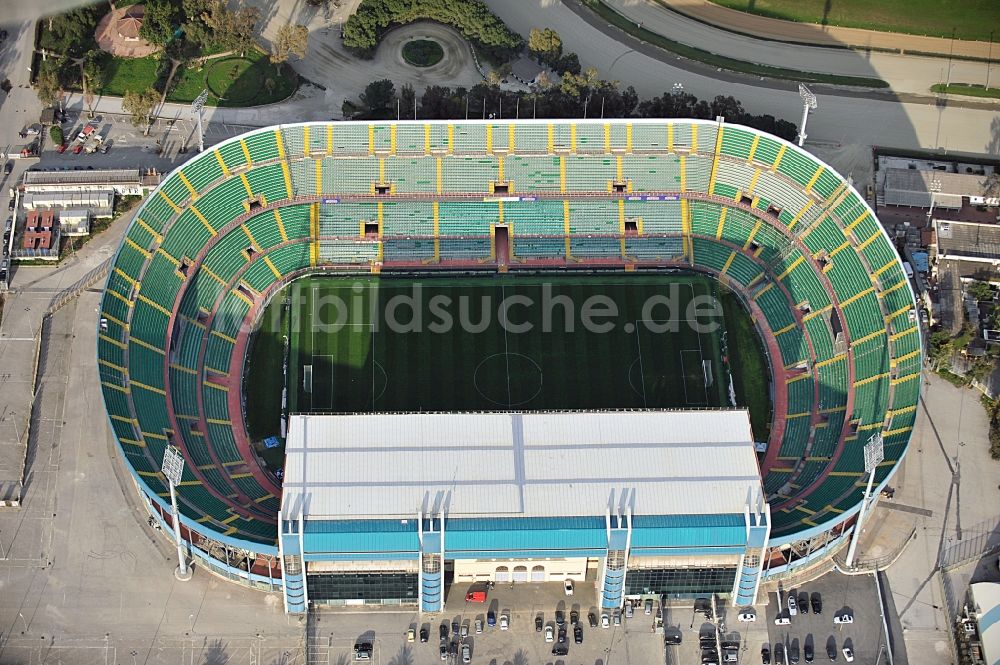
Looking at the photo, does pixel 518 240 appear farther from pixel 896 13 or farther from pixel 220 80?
pixel 896 13

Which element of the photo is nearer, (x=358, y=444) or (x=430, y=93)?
(x=358, y=444)

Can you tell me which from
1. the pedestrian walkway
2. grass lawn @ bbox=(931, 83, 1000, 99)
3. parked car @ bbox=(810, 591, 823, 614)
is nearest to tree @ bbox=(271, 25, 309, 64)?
the pedestrian walkway

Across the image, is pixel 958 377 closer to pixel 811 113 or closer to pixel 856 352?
pixel 856 352

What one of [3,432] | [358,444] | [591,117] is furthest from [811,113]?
[3,432]

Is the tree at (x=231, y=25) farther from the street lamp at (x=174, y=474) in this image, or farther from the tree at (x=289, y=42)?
the street lamp at (x=174, y=474)

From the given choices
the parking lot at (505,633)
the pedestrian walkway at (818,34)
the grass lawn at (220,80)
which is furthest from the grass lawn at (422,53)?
the parking lot at (505,633)

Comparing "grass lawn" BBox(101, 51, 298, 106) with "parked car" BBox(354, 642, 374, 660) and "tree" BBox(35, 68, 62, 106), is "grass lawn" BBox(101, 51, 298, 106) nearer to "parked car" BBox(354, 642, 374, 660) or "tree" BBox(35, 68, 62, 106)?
"tree" BBox(35, 68, 62, 106)
